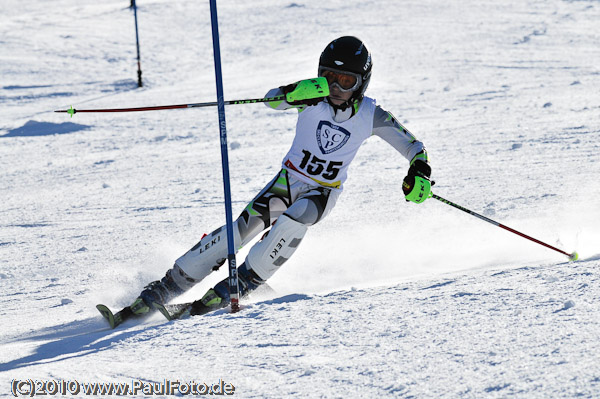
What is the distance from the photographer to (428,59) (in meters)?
14.9

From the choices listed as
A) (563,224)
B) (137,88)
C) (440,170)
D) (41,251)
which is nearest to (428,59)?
(137,88)

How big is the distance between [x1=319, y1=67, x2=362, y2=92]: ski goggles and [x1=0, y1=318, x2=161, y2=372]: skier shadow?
195 centimetres

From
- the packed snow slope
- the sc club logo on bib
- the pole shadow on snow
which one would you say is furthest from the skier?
the pole shadow on snow

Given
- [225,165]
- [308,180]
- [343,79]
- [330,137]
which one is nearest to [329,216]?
[308,180]

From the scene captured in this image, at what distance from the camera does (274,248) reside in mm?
4500

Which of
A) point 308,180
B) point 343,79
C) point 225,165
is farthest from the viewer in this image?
point 308,180

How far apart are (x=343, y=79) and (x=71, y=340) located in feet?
7.58

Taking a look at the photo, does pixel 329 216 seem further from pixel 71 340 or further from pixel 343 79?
pixel 71 340

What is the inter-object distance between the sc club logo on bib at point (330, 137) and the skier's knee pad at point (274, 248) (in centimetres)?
66

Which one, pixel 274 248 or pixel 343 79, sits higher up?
pixel 343 79

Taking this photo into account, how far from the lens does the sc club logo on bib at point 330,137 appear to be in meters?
4.90

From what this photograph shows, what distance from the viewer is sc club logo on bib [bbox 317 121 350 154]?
490cm

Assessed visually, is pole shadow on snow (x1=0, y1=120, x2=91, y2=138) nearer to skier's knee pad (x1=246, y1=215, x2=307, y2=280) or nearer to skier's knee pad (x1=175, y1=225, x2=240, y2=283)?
skier's knee pad (x1=175, y1=225, x2=240, y2=283)

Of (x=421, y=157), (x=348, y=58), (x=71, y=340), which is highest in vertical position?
(x=348, y=58)
